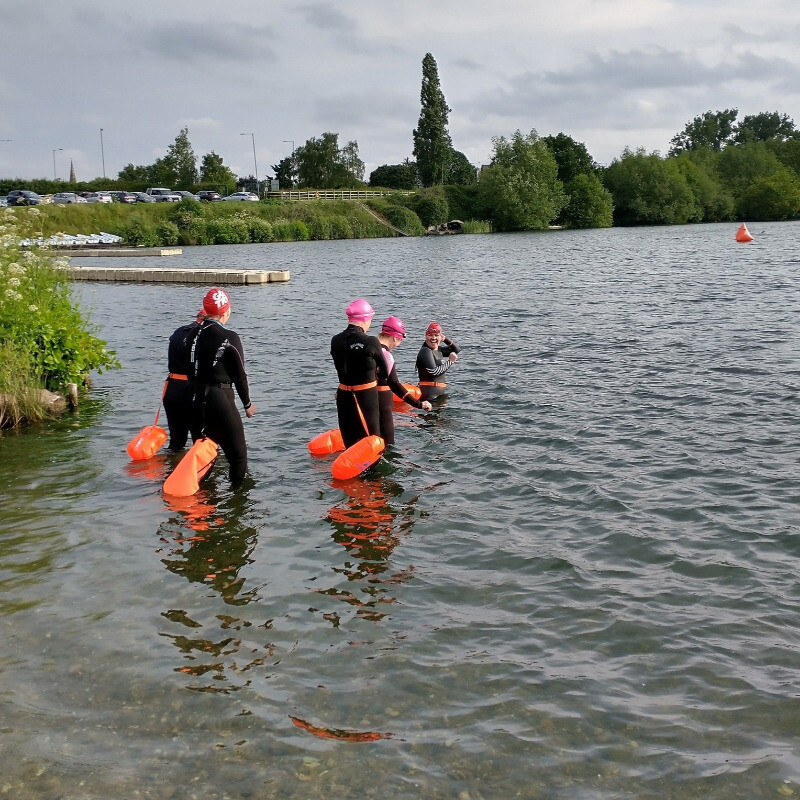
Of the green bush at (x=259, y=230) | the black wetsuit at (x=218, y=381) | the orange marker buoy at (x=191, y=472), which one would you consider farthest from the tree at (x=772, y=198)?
the orange marker buoy at (x=191, y=472)

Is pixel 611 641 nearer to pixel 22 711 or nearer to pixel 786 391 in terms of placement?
pixel 22 711

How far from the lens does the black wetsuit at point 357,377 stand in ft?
34.3

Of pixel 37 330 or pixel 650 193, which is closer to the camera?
pixel 37 330

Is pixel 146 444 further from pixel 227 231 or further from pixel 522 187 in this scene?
pixel 522 187

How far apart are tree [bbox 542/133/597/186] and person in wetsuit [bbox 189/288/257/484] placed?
381 ft

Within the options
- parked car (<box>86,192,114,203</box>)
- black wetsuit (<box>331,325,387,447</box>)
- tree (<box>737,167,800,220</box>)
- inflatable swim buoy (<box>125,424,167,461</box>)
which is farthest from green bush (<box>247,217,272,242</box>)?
black wetsuit (<box>331,325,387,447</box>)

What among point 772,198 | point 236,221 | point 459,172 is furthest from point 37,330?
point 459,172

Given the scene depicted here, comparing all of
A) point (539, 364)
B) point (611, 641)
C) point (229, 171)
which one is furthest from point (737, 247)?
point (229, 171)

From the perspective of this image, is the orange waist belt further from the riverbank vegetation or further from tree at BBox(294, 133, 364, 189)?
tree at BBox(294, 133, 364, 189)

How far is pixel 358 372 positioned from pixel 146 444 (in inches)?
132

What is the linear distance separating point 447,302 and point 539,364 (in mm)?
13787

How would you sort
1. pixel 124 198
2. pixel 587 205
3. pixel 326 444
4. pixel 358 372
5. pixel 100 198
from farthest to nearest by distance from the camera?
pixel 587 205 < pixel 124 198 < pixel 100 198 < pixel 326 444 < pixel 358 372

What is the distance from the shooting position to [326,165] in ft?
456

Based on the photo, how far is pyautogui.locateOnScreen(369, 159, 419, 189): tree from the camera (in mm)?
137250
